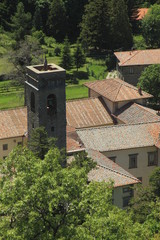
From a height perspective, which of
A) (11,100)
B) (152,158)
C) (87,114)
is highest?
(87,114)

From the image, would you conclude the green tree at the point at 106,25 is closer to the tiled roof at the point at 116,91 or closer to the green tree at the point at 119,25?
the green tree at the point at 119,25

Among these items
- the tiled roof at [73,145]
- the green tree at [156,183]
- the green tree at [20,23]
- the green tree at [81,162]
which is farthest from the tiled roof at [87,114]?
the green tree at [20,23]

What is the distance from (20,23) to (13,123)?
48.4 meters

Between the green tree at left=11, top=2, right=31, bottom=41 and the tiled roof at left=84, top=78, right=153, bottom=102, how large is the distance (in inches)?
1540

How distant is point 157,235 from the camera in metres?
37.6

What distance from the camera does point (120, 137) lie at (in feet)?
181

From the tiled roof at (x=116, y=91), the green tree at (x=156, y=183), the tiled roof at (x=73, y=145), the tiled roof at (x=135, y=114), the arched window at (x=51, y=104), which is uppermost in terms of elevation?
the arched window at (x=51, y=104)

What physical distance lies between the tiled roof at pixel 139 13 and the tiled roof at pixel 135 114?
56.6 meters

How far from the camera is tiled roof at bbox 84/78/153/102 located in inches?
2520

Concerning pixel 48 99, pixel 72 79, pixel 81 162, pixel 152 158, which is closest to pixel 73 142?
pixel 48 99

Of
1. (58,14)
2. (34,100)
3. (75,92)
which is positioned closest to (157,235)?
(34,100)

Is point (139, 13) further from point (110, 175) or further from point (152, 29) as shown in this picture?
point (110, 175)

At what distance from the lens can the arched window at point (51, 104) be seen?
48.2 metres

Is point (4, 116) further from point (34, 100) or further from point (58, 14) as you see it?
point (58, 14)
